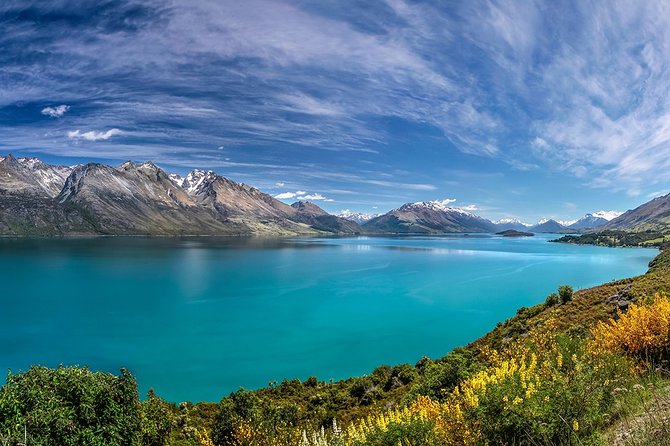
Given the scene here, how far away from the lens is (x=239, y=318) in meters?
71.2

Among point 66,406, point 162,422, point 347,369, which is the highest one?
point 66,406

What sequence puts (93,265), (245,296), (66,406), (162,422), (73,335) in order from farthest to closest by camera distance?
(93,265) < (245,296) < (73,335) < (162,422) < (66,406)

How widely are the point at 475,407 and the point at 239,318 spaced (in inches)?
2665

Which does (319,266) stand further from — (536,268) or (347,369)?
(347,369)

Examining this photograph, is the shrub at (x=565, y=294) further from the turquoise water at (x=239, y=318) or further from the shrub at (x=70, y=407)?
the shrub at (x=70, y=407)

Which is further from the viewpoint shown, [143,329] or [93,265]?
[93,265]

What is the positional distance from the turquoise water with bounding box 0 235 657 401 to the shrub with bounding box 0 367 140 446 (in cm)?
2357

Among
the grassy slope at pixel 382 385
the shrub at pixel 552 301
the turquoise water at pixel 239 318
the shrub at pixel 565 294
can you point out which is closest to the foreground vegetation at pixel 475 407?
the grassy slope at pixel 382 385

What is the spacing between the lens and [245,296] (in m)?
91.4

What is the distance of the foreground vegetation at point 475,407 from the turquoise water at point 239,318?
2020 cm

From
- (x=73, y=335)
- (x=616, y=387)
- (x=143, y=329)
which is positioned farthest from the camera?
(x=143, y=329)

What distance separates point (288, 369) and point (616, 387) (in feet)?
142

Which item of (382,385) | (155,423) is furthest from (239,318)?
(155,423)

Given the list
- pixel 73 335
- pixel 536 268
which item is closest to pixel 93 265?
pixel 73 335
